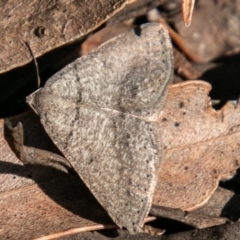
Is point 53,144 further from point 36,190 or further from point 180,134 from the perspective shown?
point 180,134

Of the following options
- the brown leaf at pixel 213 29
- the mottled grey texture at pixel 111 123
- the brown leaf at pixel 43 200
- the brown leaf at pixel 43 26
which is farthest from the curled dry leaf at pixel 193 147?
the brown leaf at pixel 213 29

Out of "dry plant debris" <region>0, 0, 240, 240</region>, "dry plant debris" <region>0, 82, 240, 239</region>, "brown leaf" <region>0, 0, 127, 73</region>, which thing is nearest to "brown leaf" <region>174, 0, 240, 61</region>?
"dry plant debris" <region>0, 0, 240, 240</region>

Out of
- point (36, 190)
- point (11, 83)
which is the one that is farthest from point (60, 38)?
point (36, 190)

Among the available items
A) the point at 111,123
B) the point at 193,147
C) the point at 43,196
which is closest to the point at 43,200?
the point at 43,196

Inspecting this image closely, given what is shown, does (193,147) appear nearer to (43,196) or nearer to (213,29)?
(43,196)

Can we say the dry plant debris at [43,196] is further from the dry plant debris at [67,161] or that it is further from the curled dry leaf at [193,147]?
the curled dry leaf at [193,147]

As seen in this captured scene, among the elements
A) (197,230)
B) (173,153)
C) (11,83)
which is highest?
(11,83)
